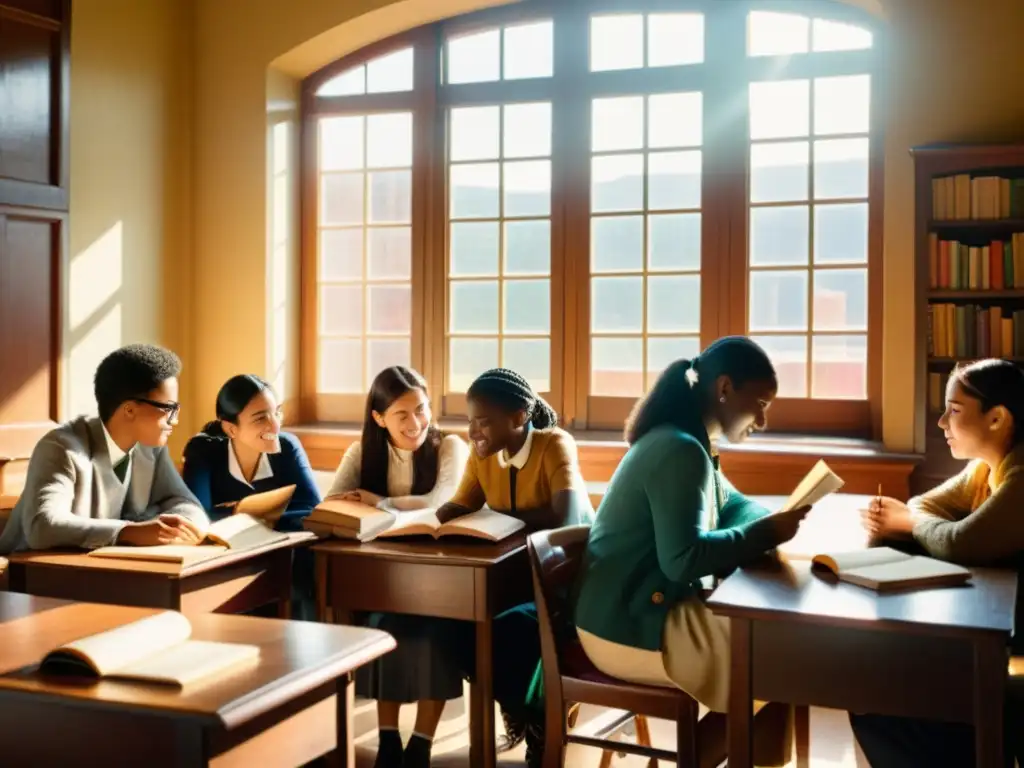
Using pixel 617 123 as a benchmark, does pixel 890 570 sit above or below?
below

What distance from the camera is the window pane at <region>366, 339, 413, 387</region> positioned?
18.5ft

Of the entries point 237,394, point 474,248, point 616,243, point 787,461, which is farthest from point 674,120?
point 237,394

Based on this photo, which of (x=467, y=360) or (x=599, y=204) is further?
(x=467, y=360)

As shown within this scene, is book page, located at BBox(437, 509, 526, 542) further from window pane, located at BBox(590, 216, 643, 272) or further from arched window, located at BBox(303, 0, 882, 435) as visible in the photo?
window pane, located at BBox(590, 216, 643, 272)

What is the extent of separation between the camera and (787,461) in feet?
14.9

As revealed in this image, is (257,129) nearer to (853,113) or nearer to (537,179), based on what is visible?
(537,179)

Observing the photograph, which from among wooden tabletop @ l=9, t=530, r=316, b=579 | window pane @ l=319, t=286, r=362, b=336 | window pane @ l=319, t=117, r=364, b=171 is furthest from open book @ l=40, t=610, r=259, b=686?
window pane @ l=319, t=117, r=364, b=171

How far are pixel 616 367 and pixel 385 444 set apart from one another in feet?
6.04

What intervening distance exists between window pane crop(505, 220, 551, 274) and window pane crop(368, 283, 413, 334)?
1.87 ft

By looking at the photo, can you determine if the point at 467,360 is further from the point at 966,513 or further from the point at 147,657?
the point at 147,657

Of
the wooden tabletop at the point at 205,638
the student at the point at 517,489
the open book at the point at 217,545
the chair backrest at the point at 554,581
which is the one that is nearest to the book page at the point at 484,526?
the student at the point at 517,489

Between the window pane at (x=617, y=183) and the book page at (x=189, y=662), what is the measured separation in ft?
12.4

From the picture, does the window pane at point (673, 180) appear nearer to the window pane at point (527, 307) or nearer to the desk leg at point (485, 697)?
the window pane at point (527, 307)

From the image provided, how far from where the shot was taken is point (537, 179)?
17.6 ft
